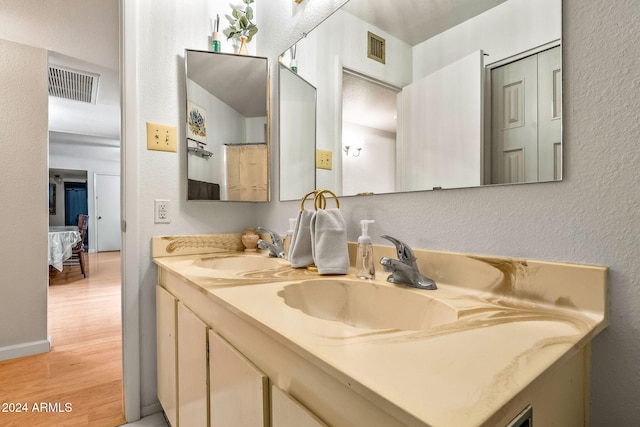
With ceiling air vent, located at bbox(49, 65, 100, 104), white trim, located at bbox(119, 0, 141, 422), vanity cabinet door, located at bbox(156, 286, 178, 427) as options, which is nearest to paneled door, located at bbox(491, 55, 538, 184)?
vanity cabinet door, located at bbox(156, 286, 178, 427)

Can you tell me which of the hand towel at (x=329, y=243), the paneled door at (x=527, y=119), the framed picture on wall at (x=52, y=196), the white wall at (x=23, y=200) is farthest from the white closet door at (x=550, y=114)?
the framed picture on wall at (x=52, y=196)

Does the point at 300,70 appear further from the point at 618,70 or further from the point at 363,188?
the point at 618,70

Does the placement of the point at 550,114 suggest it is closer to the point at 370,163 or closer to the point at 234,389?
the point at 370,163

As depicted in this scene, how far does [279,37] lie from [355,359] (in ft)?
5.50

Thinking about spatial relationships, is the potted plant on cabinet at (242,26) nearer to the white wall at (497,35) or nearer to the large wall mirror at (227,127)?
the large wall mirror at (227,127)

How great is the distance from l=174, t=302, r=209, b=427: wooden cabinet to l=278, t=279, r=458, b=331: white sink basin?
29 centimetres

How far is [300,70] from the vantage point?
149 centimetres

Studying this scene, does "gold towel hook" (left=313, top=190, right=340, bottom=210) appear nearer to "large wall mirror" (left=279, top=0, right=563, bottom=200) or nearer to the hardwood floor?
"large wall mirror" (left=279, top=0, right=563, bottom=200)

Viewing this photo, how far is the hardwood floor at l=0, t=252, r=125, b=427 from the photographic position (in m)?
1.52

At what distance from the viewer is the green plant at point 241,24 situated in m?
1.66

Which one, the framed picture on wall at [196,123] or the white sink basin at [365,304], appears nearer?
the white sink basin at [365,304]

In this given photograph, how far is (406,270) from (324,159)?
0.66 m

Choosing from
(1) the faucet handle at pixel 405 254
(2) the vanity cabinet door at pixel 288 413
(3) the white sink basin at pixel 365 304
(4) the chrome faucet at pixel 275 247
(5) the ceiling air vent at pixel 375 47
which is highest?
(5) the ceiling air vent at pixel 375 47

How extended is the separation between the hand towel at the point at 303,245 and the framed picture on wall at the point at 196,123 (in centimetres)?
79
